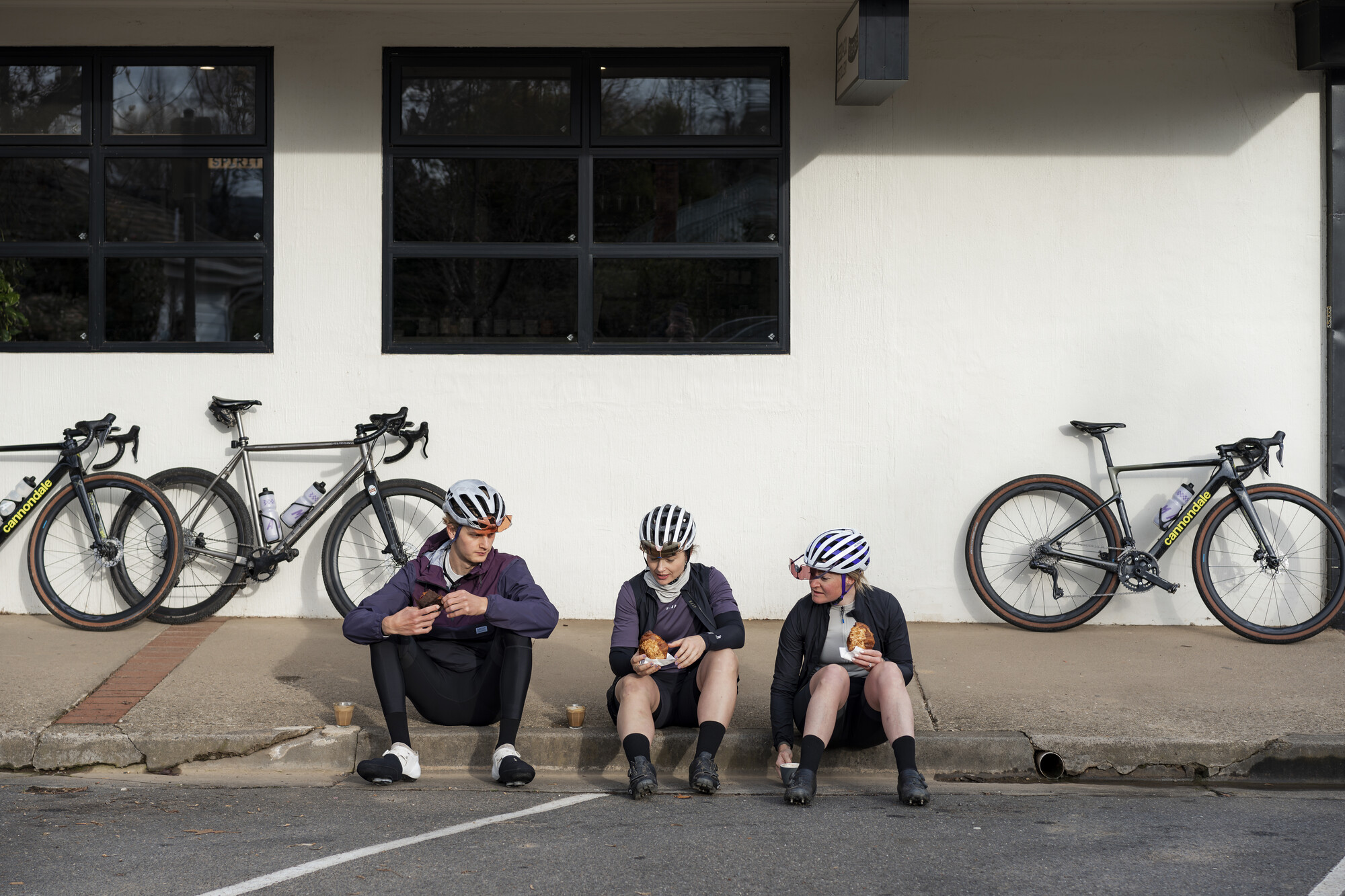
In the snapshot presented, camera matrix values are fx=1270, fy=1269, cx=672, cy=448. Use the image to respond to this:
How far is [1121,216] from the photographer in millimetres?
8125

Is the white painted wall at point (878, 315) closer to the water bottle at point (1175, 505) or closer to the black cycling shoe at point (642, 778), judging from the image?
the water bottle at point (1175, 505)

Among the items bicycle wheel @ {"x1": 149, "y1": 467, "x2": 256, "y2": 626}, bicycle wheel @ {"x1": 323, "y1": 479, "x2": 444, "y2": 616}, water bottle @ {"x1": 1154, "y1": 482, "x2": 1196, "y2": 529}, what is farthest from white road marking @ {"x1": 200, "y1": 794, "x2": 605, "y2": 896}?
water bottle @ {"x1": 1154, "y1": 482, "x2": 1196, "y2": 529}

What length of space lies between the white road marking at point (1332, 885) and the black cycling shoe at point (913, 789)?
141 cm

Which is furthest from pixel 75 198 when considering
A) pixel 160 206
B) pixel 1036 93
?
pixel 1036 93

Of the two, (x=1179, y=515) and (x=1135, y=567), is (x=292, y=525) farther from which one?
(x=1179, y=515)

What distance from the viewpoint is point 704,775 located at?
514 cm

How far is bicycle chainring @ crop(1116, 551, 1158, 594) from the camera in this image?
783 centimetres

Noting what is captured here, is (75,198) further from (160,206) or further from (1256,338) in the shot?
(1256,338)

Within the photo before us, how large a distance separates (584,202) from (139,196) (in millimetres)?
2875

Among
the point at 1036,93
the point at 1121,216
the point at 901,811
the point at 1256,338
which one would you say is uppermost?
the point at 1036,93

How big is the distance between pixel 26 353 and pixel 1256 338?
7881mm

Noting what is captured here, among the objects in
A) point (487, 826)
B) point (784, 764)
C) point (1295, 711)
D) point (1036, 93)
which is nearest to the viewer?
point (487, 826)

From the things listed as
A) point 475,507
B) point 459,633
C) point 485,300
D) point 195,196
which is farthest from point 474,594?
point 195,196

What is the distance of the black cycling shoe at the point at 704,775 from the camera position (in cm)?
512
